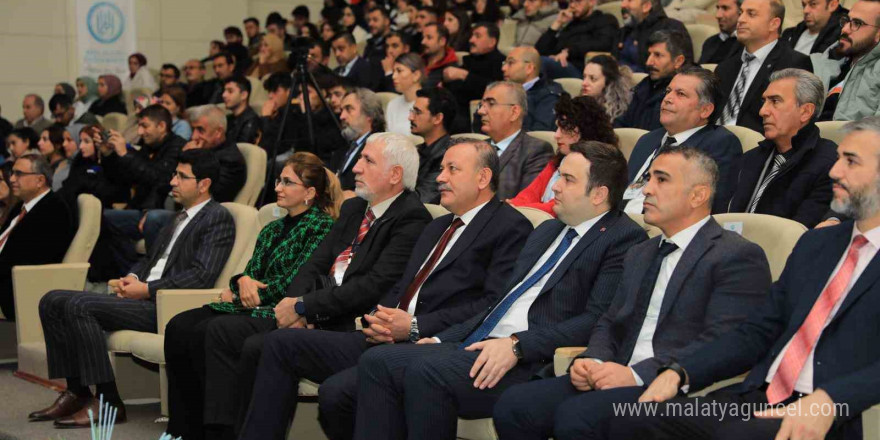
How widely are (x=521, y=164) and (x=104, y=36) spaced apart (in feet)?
25.1

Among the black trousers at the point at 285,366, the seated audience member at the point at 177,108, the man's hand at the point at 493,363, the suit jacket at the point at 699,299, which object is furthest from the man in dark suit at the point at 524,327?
the seated audience member at the point at 177,108

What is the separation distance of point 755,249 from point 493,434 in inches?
36.8

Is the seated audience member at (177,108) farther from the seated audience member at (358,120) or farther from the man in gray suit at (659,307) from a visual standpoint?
the man in gray suit at (659,307)

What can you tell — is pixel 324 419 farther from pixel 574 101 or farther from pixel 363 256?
pixel 574 101

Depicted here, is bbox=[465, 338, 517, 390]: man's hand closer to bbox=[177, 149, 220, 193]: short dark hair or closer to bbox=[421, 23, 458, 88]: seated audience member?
bbox=[177, 149, 220, 193]: short dark hair

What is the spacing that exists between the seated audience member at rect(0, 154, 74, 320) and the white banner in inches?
231

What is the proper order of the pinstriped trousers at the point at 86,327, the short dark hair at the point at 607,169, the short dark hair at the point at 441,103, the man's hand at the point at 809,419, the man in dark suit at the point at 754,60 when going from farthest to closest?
the short dark hair at the point at 441,103 < the man in dark suit at the point at 754,60 < the pinstriped trousers at the point at 86,327 < the short dark hair at the point at 607,169 < the man's hand at the point at 809,419

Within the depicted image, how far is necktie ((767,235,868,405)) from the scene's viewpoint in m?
2.54

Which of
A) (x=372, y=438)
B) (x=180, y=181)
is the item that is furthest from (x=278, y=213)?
(x=372, y=438)

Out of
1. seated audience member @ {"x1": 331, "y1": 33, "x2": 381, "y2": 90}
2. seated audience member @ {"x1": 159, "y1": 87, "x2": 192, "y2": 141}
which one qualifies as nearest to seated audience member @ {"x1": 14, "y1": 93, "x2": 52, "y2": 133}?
seated audience member @ {"x1": 159, "y1": 87, "x2": 192, "y2": 141}

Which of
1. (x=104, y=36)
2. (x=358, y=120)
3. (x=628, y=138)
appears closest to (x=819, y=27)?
(x=628, y=138)

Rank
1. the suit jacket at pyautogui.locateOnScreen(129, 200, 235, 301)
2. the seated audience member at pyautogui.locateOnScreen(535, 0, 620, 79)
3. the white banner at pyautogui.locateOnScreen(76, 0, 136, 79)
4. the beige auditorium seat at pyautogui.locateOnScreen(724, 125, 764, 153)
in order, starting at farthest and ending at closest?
the white banner at pyautogui.locateOnScreen(76, 0, 136, 79) < the seated audience member at pyautogui.locateOnScreen(535, 0, 620, 79) < the suit jacket at pyautogui.locateOnScreen(129, 200, 235, 301) < the beige auditorium seat at pyautogui.locateOnScreen(724, 125, 764, 153)

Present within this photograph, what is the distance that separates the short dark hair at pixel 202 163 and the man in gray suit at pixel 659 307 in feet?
7.44

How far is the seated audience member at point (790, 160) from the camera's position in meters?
3.52
